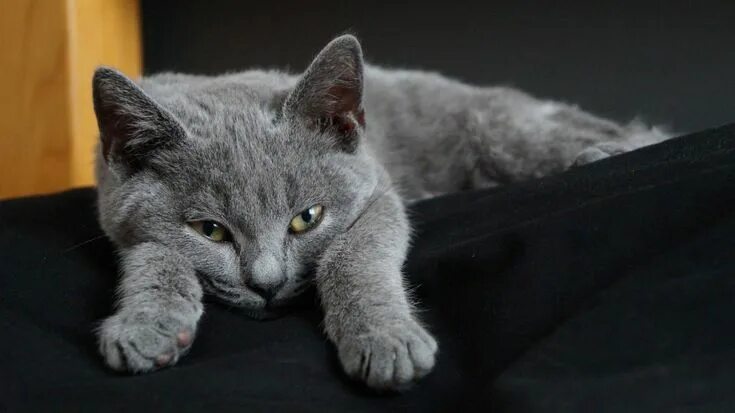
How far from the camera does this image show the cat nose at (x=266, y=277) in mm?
1158

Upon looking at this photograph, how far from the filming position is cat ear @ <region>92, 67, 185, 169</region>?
121cm

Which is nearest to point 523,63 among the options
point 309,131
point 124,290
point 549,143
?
point 549,143

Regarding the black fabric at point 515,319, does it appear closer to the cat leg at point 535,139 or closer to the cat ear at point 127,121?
the cat ear at point 127,121

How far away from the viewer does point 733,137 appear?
138 centimetres

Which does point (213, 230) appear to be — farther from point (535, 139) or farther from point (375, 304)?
point (535, 139)

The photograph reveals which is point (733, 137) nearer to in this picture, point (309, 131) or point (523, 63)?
point (309, 131)

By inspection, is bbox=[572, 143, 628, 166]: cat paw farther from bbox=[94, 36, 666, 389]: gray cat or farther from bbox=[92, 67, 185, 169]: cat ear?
bbox=[92, 67, 185, 169]: cat ear

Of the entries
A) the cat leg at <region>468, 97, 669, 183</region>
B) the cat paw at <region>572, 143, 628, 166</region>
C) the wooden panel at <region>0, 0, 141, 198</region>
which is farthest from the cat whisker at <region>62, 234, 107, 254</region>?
the cat paw at <region>572, 143, 628, 166</region>

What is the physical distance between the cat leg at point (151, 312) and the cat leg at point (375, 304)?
21 centimetres

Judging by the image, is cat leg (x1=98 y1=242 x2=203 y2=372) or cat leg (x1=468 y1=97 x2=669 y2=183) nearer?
cat leg (x1=98 y1=242 x2=203 y2=372)

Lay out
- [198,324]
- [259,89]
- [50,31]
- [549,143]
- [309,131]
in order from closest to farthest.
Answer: [198,324]
[309,131]
[259,89]
[549,143]
[50,31]

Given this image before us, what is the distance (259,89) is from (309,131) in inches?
8.4

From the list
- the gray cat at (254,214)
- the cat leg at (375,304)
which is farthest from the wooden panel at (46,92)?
the cat leg at (375,304)

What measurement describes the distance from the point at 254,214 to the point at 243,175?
0.23 feet
